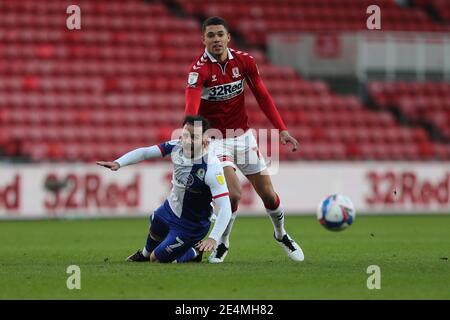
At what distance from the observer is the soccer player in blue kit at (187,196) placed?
8430 millimetres

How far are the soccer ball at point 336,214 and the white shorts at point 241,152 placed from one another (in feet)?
4.55

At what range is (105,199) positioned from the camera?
17312mm

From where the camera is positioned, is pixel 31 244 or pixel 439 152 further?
pixel 439 152

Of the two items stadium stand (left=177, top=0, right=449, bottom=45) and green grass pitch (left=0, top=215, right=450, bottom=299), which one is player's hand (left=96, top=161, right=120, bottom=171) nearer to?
green grass pitch (left=0, top=215, right=450, bottom=299)

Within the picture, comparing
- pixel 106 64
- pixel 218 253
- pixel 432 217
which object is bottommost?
pixel 432 217

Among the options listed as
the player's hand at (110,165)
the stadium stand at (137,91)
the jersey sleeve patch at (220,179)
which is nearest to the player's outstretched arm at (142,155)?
the player's hand at (110,165)

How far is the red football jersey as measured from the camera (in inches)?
359

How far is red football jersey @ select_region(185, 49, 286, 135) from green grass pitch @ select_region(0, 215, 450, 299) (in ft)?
4.33

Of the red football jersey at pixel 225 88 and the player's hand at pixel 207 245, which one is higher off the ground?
the red football jersey at pixel 225 88

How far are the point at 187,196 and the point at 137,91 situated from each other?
1256 cm

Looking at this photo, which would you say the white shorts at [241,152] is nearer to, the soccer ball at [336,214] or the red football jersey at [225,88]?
the red football jersey at [225,88]

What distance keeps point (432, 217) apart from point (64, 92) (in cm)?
774
